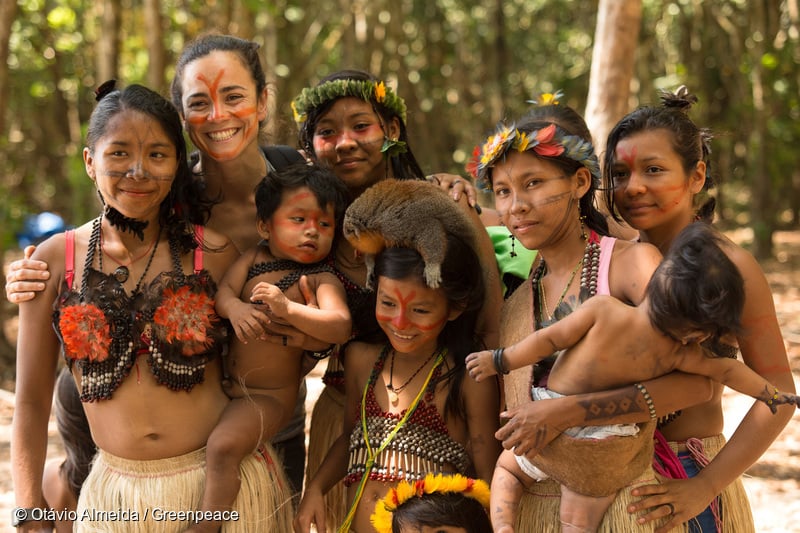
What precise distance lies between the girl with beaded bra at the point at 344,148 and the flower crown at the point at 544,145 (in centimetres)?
49

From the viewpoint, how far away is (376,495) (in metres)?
2.63

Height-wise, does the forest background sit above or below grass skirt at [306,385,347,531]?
above

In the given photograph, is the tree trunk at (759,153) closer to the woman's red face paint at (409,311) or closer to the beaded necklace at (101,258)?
the woman's red face paint at (409,311)

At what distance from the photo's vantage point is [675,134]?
2.50 metres

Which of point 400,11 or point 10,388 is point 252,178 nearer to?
point 10,388

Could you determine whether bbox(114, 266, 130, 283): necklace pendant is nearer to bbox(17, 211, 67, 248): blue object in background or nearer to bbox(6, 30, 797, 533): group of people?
bbox(6, 30, 797, 533): group of people

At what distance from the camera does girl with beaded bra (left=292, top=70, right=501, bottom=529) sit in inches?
118

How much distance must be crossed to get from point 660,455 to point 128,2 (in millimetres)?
13083

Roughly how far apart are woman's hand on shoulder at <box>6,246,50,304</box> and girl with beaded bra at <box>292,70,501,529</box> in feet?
3.21

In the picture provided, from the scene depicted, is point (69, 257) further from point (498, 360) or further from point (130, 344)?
point (498, 360)

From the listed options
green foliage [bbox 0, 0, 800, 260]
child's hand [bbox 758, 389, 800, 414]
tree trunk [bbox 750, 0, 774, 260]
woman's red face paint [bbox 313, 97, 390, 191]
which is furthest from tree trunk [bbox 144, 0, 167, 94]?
tree trunk [bbox 750, 0, 774, 260]

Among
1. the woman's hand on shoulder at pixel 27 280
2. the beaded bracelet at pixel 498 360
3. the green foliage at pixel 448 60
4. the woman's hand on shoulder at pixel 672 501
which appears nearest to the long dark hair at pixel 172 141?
the woman's hand on shoulder at pixel 27 280

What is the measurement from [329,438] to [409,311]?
2.61 feet

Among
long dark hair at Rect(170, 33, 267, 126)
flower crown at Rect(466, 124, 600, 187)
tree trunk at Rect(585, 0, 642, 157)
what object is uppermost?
tree trunk at Rect(585, 0, 642, 157)
